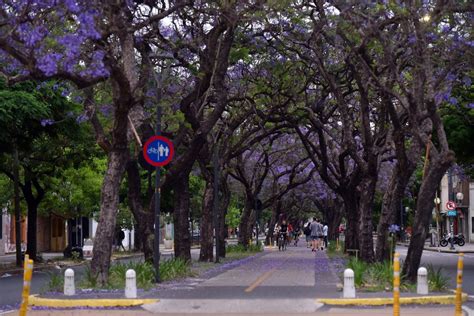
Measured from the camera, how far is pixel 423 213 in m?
16.9

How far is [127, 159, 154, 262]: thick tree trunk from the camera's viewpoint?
2173 cm

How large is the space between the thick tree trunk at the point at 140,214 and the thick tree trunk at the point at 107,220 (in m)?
4.38

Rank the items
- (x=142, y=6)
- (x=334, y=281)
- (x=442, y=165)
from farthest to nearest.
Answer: (x=142, y=6), (x=334, y=281), (x=442, y=165)

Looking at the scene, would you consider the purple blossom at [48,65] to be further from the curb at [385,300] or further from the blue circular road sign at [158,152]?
the curb at [385,300]

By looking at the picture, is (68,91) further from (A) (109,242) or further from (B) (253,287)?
(B) (253,287)

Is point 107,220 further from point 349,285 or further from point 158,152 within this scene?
point 349,285

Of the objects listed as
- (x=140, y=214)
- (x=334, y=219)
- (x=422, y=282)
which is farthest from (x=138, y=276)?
(x=334, y=219)

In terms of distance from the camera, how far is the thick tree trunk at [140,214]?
21734mm

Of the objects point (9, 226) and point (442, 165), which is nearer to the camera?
point (442, 165)

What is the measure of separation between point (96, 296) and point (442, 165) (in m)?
7.49

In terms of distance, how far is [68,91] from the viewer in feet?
76.5

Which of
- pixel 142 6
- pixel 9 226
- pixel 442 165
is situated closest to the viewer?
pixel 442 165

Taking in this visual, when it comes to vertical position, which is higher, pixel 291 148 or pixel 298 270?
pixel 291 148

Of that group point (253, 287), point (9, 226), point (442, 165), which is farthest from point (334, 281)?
point (9, 226)
